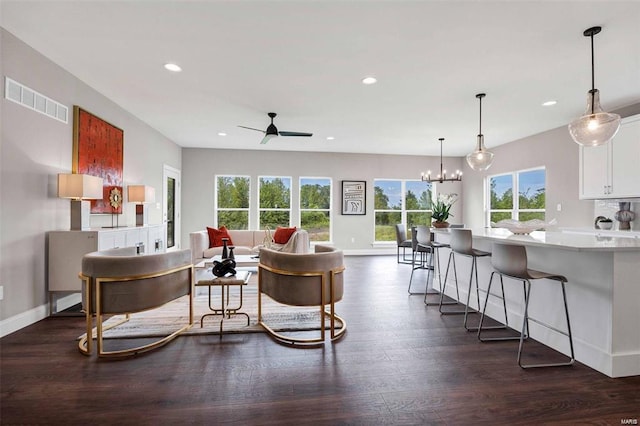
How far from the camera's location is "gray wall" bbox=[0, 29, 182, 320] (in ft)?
9.33

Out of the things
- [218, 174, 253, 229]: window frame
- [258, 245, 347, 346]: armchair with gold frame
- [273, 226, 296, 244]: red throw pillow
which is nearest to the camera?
[258, 245, 347, 346]: armchair with gold frame

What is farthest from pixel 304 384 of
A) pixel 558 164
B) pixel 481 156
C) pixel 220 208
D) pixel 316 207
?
pixel 220 208

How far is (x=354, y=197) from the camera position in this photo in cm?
837

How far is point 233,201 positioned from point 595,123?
703cm

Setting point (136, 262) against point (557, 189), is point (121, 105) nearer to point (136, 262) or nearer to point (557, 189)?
point (136, 262)

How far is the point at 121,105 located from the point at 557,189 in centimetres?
767

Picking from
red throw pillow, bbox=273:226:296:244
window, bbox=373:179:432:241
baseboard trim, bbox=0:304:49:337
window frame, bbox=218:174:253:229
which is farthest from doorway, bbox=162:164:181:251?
window, bbox=373:179:432:241

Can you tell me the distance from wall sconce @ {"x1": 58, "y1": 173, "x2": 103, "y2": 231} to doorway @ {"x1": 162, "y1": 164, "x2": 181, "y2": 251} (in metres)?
3.07

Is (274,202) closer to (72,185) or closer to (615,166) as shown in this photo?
(72,185)

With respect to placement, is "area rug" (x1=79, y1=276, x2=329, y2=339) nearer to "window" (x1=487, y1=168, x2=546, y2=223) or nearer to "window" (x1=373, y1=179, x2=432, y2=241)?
"window" (x1=373, y1=179, x2=432, y2=241)

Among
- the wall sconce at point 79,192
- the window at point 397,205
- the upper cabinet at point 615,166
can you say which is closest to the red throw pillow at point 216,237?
the wall sconce at point 79,192

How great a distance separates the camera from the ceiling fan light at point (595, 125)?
262 cm

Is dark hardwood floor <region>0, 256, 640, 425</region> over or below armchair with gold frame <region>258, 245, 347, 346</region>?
below

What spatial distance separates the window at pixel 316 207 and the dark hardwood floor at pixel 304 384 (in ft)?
17.7
